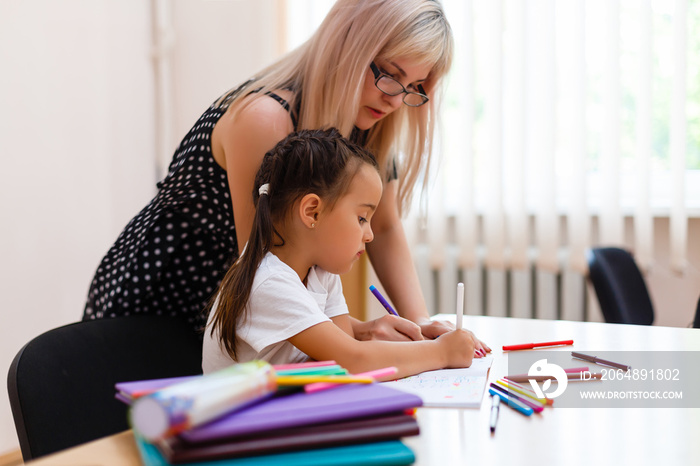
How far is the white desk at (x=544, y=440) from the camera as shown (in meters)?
0.58

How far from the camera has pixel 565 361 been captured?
0.94 m

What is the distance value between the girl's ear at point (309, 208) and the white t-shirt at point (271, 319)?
0.23 ft

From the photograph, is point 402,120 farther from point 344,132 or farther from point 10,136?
point 10,136

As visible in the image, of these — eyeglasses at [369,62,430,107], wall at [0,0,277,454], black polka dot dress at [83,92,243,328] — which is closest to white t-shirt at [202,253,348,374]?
black polka dot dress at [83,92,243,328]

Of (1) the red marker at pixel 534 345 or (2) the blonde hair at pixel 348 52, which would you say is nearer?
(1) the red marker at pixel 534 345

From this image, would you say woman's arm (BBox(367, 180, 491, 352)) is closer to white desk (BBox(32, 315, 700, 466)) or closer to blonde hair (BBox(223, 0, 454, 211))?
blonde hair (BBox(223, 0, 454, 211))

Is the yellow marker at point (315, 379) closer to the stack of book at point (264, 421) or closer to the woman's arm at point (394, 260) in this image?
the stack of book at point (264, 421)

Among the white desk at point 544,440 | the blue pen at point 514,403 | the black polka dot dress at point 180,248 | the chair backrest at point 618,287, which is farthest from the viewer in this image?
the chair backrest at point 618,287

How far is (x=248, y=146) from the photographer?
108 cm

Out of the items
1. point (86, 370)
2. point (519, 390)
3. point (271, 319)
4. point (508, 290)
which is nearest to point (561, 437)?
point (519, 390)

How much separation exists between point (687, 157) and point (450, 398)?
2.12 meters

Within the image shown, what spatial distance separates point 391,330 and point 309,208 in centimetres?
25

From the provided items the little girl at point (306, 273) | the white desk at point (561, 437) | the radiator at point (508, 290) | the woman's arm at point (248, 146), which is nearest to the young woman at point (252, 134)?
the woman's arm at point (248, 146)

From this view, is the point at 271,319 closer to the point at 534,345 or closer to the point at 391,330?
the point at 391,330
